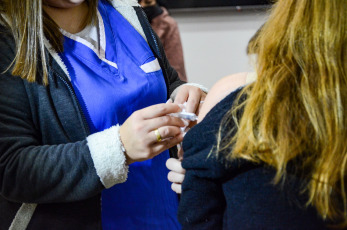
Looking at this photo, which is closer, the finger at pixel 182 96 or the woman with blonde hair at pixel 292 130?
the woman with blonde hair at pixel 292 130

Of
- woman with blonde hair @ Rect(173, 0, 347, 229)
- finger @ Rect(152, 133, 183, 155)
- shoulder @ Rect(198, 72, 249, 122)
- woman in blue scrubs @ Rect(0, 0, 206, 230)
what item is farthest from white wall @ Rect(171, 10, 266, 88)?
woman with blonde hair @ Rect(173, 0, 347, 229)

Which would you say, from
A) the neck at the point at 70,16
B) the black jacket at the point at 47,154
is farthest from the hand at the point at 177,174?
the neck at the point at 70,16

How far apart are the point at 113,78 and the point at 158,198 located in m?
0.38

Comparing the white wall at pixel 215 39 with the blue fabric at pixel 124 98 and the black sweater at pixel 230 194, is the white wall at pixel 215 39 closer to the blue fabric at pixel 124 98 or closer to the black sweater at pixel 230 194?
the blue fabric at pixel 124 98

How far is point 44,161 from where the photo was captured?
102 cm

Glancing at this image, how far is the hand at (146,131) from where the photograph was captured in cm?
102

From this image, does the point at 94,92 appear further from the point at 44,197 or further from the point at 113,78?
the point at 44,197

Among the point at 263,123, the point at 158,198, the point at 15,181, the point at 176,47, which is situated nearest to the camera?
the point at 263,123

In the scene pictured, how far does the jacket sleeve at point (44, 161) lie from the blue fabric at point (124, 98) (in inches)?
5.8

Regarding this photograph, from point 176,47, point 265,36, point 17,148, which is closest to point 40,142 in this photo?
point 17,148

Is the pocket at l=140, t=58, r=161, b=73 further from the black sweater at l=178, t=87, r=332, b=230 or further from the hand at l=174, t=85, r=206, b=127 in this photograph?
the black sweater at l=178, t=87, r=332, b=230

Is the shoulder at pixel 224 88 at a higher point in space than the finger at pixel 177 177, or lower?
higher

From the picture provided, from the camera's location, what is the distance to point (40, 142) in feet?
3.64

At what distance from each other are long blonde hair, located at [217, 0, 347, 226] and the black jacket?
0.41 metres
